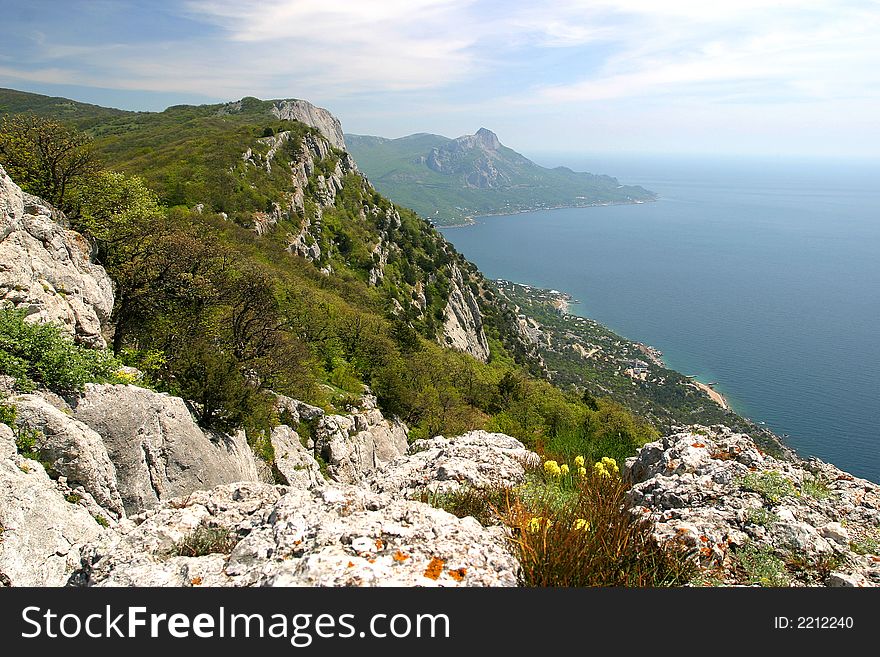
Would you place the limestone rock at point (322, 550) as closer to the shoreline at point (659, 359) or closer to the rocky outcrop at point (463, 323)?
the rocky outcrop at point (463, 323)

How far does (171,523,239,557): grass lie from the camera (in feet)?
19.7

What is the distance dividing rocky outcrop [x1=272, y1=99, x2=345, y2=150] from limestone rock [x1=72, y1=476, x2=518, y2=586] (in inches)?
4497

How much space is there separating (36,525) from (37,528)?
2.1 inches

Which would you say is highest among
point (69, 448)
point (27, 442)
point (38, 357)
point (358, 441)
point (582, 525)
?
point (38, 357)

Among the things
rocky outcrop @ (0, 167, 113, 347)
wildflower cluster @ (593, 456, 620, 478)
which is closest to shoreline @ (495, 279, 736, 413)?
wildflower cluster @ (593, 456, 620, 478)

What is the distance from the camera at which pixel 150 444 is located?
9930 mm

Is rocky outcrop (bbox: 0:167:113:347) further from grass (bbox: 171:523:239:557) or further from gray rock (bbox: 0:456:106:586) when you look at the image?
grass (bbox: 171:523:239:557)

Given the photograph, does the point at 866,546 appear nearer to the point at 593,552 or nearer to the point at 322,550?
the point at 593,552

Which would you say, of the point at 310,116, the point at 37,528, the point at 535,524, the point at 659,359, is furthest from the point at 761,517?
the point at 310,116

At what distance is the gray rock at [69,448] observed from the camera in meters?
7.52

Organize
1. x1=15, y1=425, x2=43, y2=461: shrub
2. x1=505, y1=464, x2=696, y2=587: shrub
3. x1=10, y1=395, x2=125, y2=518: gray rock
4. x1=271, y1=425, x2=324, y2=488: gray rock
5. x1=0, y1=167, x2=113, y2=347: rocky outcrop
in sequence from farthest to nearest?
x1=271, y1=425, x2=324, y2=488: gray rock → x1=0, y1=167, x2=113, y2=347: rocky outcrop → x1=10, y1=395, x2=125, y2=518: gray rock → x1=15, y1=425, x2=43, y2=461: shrub → x1=505, y1=464, x2=696, y2=587: shrub

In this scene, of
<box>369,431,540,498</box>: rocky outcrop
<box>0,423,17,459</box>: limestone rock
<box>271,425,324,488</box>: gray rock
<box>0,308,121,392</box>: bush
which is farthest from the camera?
<box>271,425,324,488</box>: gray rock
